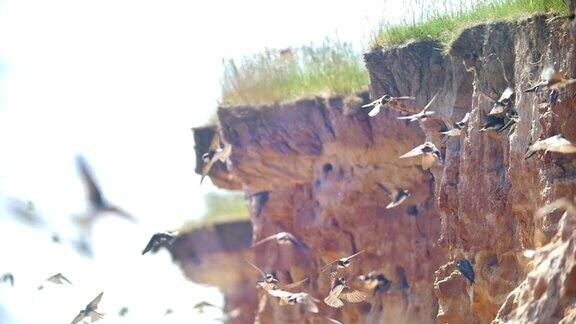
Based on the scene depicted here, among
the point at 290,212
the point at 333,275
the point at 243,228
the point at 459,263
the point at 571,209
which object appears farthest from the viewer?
the point at 243,228

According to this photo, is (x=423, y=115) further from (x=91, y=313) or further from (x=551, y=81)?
(x=91, y=313)

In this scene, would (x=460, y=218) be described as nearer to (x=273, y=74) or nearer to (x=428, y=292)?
(x=428, y=292)

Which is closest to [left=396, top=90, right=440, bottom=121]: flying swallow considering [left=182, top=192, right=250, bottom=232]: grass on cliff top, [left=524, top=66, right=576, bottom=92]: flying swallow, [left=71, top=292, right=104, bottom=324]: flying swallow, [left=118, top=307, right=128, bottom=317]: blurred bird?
[left=524, top=66, right=576, bottom=92]: flying swallow

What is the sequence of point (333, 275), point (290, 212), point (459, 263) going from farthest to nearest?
point (290, 212) → point (333, 275) → point (459, 263)

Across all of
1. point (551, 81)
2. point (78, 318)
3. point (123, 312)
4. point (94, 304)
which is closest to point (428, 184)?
point (94, 304)

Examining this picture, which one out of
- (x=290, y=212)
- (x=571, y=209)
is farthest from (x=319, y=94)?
(x=571, y=209)

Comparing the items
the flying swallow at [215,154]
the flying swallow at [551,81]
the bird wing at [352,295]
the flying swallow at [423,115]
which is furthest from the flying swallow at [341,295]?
the flying swallow at [551,81]

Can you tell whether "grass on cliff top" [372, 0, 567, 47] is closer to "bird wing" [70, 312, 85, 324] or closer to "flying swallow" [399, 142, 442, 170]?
"flying swallow" [399, 142, 442, 170]
